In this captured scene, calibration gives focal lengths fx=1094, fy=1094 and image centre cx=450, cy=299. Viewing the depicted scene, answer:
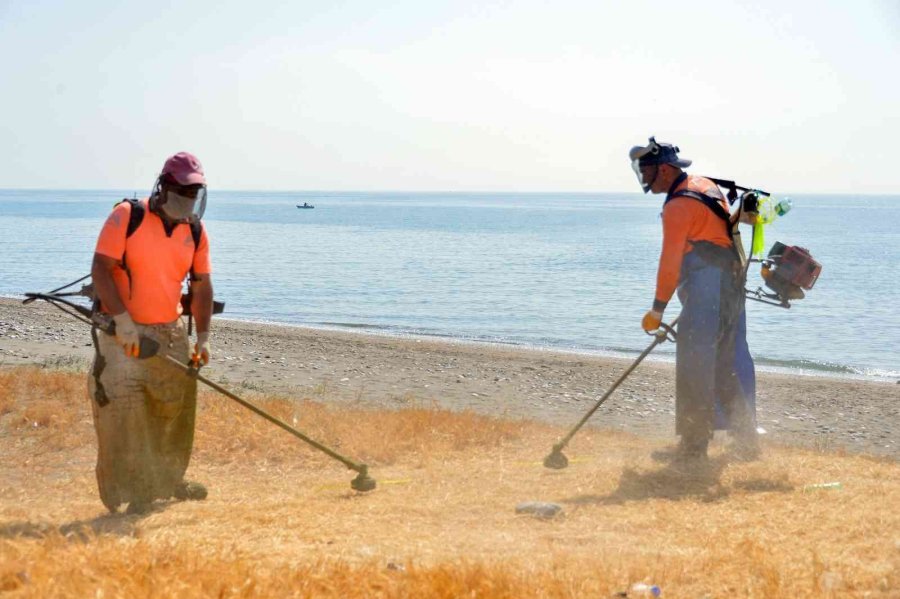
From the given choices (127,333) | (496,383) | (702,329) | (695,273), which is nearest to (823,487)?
(702,329)

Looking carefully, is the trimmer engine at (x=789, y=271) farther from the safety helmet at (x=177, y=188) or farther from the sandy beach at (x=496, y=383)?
the safety helmet at (x=177, y=188)

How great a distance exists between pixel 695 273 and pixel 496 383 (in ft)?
25.5

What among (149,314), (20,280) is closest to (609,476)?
(149,314)

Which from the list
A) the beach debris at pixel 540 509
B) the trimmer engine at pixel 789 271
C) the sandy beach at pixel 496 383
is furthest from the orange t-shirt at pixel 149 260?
the sandy beach at pixel 496 383

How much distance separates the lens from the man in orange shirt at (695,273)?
7.94 m

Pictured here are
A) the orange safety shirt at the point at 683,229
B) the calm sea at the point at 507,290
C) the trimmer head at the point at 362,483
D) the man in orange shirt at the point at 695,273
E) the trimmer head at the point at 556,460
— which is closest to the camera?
the trimmer head at the point at 362,483

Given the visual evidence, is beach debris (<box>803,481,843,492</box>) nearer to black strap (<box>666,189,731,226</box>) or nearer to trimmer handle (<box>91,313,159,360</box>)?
black strap (<box>666,189,731,226</box>)

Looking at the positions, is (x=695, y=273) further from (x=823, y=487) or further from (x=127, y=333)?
(x=127, y=333)

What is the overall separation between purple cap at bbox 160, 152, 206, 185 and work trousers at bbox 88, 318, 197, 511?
35.5 inches

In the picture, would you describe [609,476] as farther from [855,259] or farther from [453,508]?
[855,259]

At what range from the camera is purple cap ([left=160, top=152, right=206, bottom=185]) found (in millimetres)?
6262

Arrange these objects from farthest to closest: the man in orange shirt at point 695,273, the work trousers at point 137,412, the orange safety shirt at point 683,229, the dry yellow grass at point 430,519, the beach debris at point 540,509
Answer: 1. the man in orange shirt at point 695,273
2. the orange safety shirt at point 683,229
3. the beach debris at point 540,509
4. the work trousers at point 137,412
5. the dry yellow grass at point 430,519

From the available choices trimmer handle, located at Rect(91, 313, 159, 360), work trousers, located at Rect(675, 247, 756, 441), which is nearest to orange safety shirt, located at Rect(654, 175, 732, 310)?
work trousers, located at Rect(675, 247, 756, 441)

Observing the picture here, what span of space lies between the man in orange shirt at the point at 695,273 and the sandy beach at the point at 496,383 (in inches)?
124
